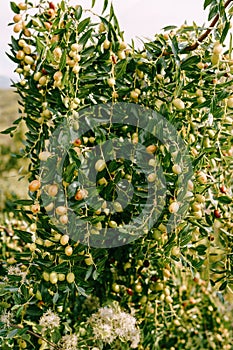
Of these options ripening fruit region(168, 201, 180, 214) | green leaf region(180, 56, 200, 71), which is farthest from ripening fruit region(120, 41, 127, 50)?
ripening fruit region(168, 201, 180, 214)

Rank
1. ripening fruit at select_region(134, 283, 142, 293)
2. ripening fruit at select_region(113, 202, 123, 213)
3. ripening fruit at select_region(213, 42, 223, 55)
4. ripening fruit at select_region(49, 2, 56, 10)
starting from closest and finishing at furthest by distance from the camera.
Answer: ripening fruit at select_region(213, 42, 223, 55)
ripening fruit at select_region(113, 202, 123, 213)
ripening fruit at select_region(49, 2, 56, 10)
ripening fruit at select_region(134, 283, 142, 293)

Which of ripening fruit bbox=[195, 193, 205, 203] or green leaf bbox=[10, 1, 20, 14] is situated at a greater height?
green leaf bbox=[10, 1, 20, 14]

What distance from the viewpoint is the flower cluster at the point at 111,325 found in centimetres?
104

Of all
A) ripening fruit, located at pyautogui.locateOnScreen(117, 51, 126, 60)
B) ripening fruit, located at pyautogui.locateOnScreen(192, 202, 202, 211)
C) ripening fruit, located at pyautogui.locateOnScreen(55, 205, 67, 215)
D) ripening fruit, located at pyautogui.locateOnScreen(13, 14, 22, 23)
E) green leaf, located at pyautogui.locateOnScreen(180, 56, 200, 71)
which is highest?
ripening fruit, located at pyautogui.locateOnScreen(13, 14, 22, 23)

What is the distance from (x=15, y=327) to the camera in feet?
3.14

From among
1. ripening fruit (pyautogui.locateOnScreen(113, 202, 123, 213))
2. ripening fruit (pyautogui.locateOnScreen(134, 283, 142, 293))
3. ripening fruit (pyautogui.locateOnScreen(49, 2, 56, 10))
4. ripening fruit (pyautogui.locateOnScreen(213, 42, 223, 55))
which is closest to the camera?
ripening fruit (pyautogui.locateOnScreen(213, 42, 223, 55))

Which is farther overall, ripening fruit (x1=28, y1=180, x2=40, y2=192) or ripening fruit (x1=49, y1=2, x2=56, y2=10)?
ripening fruit (x1=49, y1=2, x2=56, y2=10)

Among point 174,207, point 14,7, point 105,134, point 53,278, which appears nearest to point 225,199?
point 174,207

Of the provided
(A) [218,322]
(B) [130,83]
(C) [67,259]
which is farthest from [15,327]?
(A) [218,322]

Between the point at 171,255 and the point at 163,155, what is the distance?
0.20 meters

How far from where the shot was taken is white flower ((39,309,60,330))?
998mm

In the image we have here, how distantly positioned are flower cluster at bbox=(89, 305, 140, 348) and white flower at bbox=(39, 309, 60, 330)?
0.10 meters

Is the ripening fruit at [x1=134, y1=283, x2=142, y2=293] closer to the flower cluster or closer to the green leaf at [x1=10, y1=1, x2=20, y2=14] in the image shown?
the flower cluster

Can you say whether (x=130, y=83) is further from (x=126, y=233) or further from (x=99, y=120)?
(x=126, y=233)
